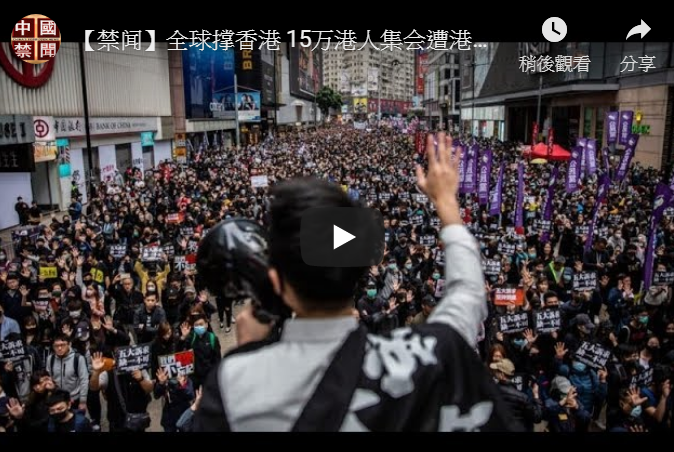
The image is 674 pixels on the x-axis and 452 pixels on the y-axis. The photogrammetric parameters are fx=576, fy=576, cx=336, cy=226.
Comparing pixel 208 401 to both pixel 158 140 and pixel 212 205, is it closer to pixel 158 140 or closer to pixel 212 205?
pixel 212 205

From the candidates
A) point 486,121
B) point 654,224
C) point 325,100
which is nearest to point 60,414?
point 654,224

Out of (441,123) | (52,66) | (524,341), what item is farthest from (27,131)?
(441,123)

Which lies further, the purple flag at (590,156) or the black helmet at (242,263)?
the purple flag at (590,156)

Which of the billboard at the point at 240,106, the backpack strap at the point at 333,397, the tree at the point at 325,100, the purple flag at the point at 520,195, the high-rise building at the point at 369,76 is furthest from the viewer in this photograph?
the high-rise building at the point at 369,76

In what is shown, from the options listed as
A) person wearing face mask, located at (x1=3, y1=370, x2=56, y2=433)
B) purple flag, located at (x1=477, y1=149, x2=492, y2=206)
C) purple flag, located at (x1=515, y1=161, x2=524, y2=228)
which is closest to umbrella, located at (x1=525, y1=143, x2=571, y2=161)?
purple flag, located at (x1=477, y1=149, x2=492, y2=206)

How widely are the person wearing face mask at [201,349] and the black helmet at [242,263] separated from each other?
5.19 metres

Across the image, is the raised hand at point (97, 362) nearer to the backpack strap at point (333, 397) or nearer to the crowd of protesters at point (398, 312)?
the crowd of protesters at point (398, 312)

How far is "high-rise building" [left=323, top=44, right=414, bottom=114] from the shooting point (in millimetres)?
160875

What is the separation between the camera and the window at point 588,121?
35044 mm

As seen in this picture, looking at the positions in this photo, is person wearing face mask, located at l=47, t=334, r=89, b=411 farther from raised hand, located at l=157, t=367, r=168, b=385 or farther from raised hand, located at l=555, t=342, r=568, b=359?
raised hand, located at l=555, t=342, r=568, b=359

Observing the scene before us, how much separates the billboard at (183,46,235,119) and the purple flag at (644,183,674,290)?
35967 millimetres

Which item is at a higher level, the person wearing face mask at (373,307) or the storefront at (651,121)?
the storefront at (651,121)

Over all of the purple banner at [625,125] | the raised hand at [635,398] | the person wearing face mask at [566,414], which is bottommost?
the person wearing face mask at [566,414]

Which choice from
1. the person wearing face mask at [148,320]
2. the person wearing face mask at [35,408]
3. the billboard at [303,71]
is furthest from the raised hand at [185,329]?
the billboard at [303,71]
